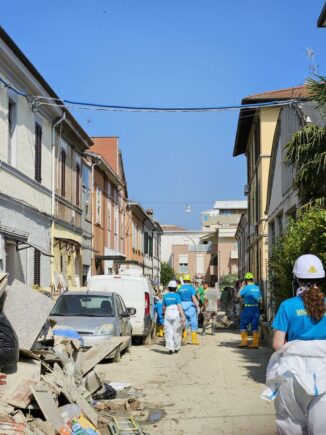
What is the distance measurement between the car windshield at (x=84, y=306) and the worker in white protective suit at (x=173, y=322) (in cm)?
153

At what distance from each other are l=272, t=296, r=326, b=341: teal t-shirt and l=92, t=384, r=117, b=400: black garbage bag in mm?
4176

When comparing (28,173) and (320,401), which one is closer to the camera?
(320,401)

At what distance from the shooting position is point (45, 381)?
674 centimetres

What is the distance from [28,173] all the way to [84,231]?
8.32m

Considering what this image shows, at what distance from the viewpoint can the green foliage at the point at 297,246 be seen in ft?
29.2

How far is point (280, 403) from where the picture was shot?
174 inches

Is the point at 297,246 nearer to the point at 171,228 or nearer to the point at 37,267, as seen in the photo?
the point at 37,267

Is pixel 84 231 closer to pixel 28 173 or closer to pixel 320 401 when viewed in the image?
pixel 28 173

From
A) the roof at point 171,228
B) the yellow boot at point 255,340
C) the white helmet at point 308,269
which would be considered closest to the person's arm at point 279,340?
the white helmet at point 308,269

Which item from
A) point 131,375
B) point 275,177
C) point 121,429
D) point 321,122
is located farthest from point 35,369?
point 275,177

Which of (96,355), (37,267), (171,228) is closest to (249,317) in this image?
(37,267)

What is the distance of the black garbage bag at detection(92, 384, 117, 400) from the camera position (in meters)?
8.26

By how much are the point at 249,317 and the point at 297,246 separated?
5.54m

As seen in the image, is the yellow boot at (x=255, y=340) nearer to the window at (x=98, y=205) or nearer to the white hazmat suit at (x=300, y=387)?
the white hazmat suit at (x=300, y=387)
